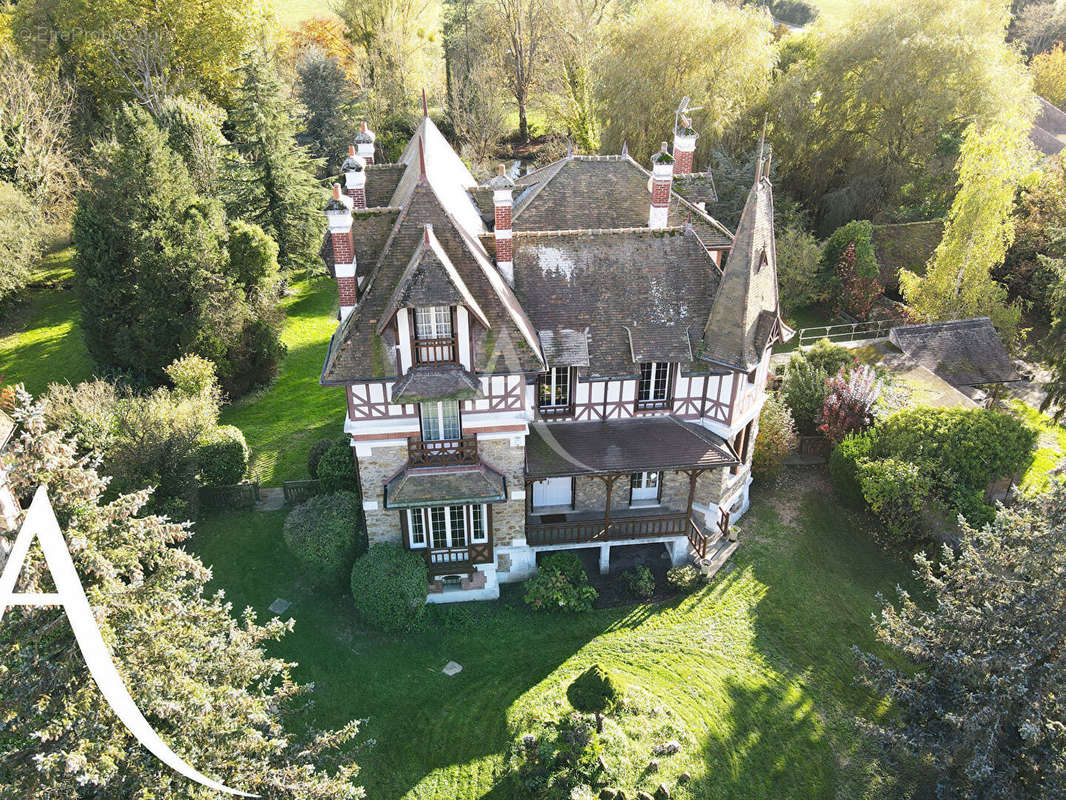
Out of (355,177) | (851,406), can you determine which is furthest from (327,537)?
(851,406)

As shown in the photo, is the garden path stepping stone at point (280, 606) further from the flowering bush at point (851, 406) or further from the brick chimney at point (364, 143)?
the flowering bush at point (851, 406)

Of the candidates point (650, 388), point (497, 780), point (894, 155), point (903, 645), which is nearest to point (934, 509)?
point (903, 645)

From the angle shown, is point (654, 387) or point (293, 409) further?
point (293, 409)

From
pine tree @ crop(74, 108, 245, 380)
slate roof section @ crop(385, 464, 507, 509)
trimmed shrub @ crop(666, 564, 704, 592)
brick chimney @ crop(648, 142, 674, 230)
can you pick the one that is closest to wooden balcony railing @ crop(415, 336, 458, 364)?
slate roof section @ crop(385, 464, 507, 509)

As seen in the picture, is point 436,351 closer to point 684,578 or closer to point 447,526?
point 447,526

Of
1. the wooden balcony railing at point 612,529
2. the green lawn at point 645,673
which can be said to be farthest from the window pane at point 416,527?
the wooden balcony railing at point 612,529
